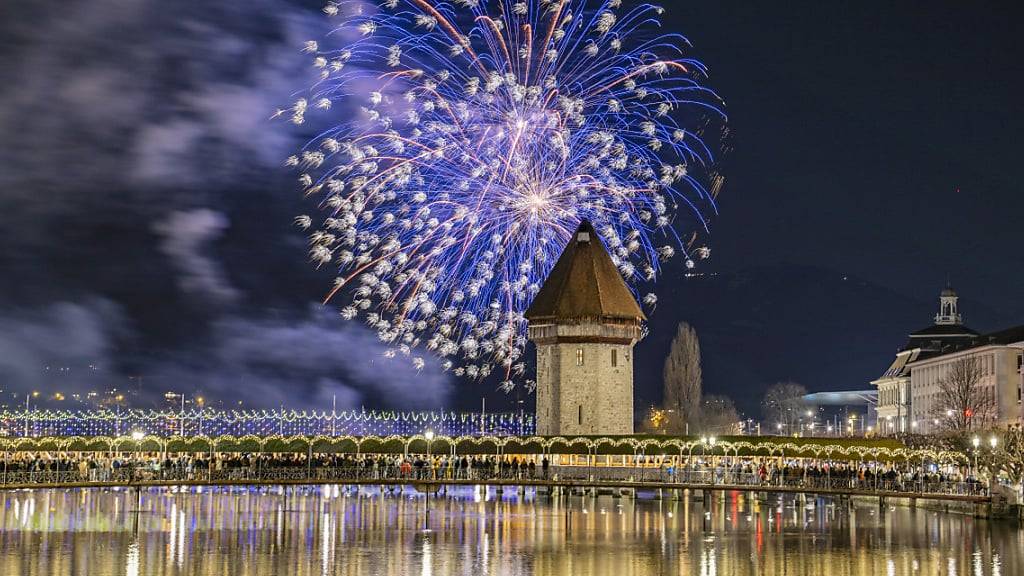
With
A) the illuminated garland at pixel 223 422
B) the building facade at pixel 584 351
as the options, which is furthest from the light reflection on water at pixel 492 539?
the illuminated garland at pixel 223 422

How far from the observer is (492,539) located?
2067 inches

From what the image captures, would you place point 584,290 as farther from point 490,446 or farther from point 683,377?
point 683,377

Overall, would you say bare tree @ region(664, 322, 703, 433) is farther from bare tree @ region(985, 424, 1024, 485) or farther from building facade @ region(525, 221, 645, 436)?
bare tree @ region(985, 424, 1024, 485)

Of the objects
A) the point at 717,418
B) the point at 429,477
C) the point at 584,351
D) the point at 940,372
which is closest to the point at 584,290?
the point at 584,351

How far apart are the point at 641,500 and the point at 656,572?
3792 centimetres

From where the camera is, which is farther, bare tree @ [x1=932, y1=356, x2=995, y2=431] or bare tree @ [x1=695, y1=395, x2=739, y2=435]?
bare tree @ [x1=695, y1=395, x2=739, y2=435]

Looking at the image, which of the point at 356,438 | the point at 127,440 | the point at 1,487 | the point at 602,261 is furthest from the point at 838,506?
the point at 1,487

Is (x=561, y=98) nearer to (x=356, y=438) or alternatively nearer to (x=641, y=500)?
(x=356, y=438)

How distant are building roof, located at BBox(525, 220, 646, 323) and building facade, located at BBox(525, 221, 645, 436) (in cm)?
6

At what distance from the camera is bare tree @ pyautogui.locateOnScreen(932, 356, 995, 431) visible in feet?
317

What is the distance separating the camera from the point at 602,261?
83875 millimetres

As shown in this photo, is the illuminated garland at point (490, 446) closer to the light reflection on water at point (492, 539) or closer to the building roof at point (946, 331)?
the light reflection on water at point (492, 539)

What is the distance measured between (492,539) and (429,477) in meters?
11.8

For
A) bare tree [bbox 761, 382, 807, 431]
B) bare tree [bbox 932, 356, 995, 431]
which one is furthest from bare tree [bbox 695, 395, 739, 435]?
bare tree [bbox 932, 356, 995, 431]
